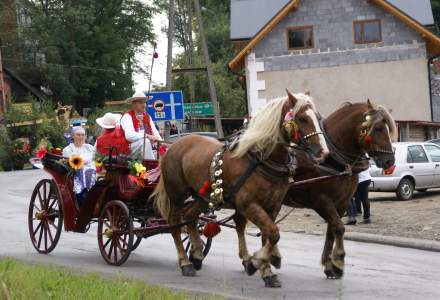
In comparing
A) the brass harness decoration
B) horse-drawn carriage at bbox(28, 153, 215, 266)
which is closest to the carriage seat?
horse-drawn carriage at bbox(28, 153, 215, 266)

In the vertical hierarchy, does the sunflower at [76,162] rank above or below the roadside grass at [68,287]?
above

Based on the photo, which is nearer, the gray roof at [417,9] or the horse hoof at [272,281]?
the horse hoof at [272,281]

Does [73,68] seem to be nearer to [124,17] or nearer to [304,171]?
[124,17]

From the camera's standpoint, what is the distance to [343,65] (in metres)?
36.0

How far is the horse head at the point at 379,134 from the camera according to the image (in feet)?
31.2

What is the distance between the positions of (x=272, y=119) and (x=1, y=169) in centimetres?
3381

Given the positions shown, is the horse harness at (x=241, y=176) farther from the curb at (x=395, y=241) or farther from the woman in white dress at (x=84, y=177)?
the curb at (x=395, y=241)

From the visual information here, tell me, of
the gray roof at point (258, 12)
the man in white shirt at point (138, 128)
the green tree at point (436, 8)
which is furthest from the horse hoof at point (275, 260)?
the green tree at point (436, 8)

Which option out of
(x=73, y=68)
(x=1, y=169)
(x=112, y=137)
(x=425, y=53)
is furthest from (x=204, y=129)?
(x=112, y=137)

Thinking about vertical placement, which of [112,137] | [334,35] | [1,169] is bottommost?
[1,169]

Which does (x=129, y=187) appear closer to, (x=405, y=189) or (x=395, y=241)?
(x=395, y=241)

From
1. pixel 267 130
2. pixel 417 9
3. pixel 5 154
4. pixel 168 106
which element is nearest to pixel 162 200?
pixel 267 130

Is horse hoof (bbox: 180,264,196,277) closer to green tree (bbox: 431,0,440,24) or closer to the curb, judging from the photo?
the curb

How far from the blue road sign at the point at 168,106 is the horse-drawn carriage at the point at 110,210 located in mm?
6737
